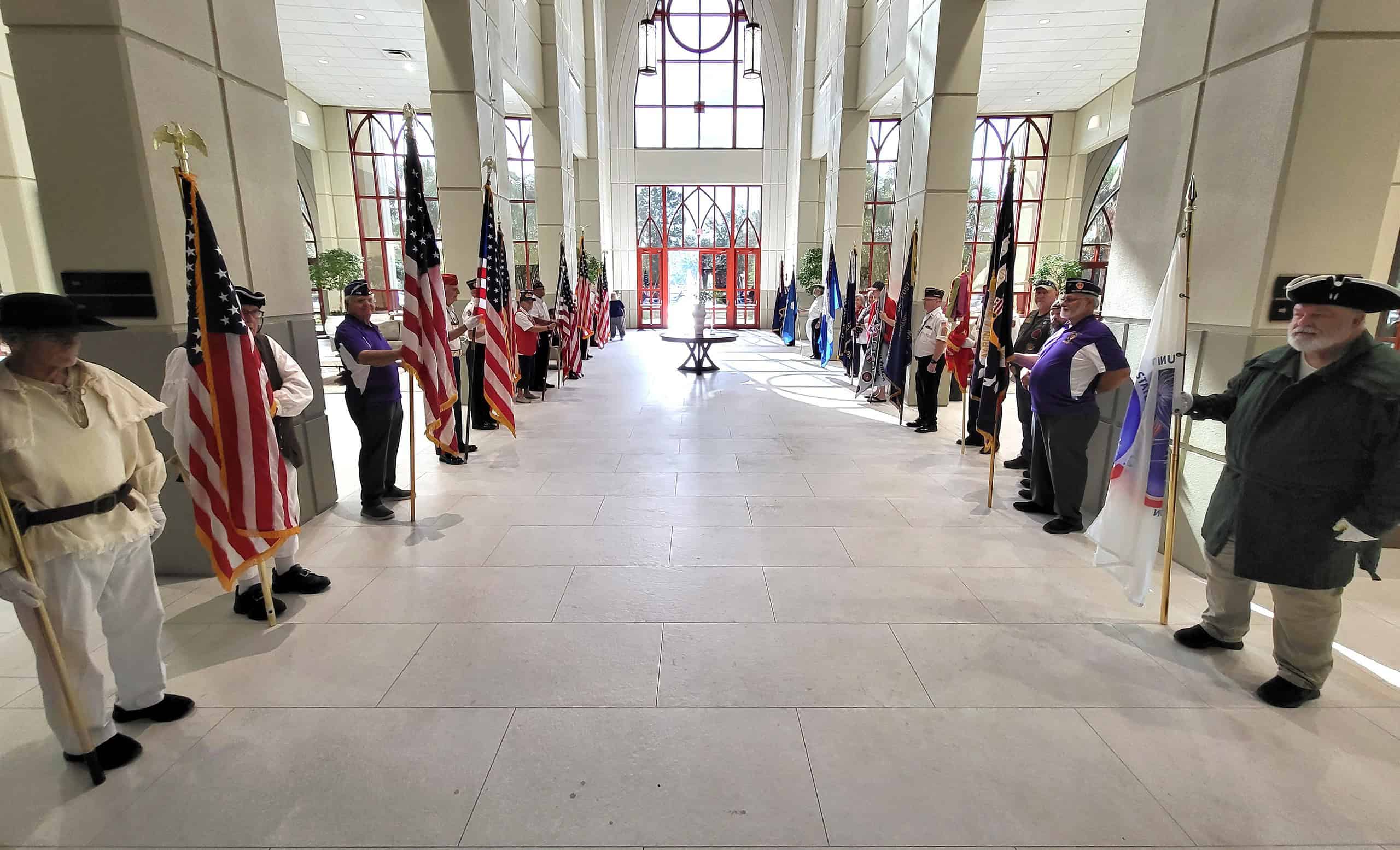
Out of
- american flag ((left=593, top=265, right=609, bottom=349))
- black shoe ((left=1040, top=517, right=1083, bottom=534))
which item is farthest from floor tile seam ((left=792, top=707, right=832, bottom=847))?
american flag ((left=593, top=265, right=609, bottom=349))

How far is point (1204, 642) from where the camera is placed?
3.18 meters

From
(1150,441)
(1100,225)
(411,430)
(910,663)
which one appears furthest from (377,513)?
(1100,225)

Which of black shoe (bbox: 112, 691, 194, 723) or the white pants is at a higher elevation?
the white pants

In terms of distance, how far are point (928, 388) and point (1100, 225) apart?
17806mm

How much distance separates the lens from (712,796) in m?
2.24

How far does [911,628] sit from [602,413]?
235 inches

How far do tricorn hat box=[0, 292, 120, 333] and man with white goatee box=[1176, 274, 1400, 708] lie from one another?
466 centimetres

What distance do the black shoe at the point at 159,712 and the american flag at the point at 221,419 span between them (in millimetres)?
582

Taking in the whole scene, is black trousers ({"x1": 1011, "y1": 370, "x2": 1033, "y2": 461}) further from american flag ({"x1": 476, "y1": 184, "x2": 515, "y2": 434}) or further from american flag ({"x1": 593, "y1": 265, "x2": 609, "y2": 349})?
american flag ({"x1": 593, "y1": 265, "x2": 609, "y2": 349})

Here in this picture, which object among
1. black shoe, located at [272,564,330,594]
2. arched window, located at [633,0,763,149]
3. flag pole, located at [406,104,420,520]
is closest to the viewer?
black shoe, located at [272,564,330,594]

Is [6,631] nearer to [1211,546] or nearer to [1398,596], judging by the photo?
[1211,546]

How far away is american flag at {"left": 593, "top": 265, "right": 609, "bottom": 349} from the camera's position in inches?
615

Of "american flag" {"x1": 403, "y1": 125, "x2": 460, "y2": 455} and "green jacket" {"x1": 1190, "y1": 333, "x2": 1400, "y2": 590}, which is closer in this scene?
"green jacket" {"x1": 1190, "y1": 333, "x2": 1400, "y2": 590}

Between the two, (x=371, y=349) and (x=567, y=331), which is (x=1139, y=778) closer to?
(x=371, y=349)
